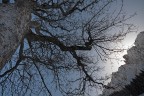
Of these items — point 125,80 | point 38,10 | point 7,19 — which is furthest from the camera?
point 125,80

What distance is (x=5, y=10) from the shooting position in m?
4.65

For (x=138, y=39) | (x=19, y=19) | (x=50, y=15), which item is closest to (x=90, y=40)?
(x=50, y=15)

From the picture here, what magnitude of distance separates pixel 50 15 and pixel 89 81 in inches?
124

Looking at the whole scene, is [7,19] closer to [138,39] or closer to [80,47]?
[80,47]

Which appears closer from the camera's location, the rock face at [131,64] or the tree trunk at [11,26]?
the tree trunk at [11,26]

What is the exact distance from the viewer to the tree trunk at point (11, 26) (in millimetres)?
4074

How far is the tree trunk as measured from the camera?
13.4ft

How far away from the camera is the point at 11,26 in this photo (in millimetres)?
4367

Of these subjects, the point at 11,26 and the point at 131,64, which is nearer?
the point at 11,26

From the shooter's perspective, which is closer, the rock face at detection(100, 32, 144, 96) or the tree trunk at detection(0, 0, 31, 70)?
the tree trunk at detection(0, 0, 31, 70)

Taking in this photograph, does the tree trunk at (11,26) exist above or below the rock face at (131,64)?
below

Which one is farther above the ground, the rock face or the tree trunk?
the rock face

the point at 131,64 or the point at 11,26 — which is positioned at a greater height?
the point at 131,64

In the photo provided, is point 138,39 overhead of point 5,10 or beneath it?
overhead
